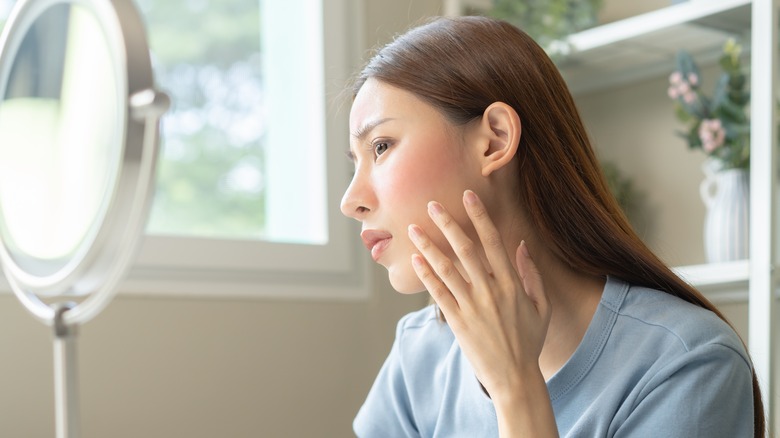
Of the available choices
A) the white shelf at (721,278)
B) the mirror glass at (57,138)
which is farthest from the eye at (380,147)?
the white shelf at (721,278)

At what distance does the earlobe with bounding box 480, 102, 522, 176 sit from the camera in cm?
117

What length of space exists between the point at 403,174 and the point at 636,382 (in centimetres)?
38

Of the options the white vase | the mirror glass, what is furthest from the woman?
the white vase

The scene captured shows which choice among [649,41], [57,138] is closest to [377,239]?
[57,138]

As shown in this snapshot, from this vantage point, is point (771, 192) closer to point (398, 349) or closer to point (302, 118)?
point (398, 349)

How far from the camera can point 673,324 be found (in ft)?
3.72

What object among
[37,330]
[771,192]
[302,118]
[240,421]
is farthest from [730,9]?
[37,330]

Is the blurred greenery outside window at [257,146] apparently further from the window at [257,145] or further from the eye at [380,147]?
the eye at [380,147]

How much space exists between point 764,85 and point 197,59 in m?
1.21

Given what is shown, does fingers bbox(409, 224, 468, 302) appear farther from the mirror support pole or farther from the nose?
the mirror support pole

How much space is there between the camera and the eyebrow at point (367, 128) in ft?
3.93

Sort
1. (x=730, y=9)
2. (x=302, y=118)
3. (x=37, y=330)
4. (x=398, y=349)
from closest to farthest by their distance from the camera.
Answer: (x=398, y=349)
(x=37, y=330)
(x=730, y=9)
(x=302, y=118)

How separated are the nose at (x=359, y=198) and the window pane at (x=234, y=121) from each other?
0.84 m

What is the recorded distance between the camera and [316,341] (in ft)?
7.18
